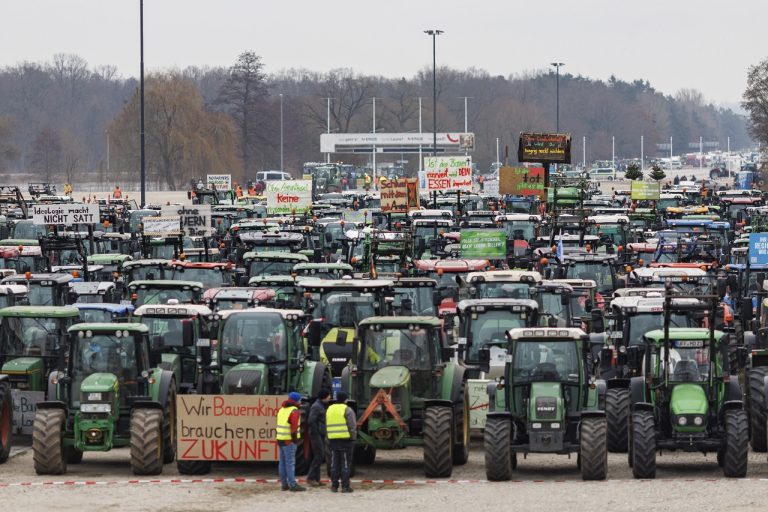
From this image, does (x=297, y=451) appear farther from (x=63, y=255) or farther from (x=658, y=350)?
(x=63, y=255)

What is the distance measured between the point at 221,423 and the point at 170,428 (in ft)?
3.73

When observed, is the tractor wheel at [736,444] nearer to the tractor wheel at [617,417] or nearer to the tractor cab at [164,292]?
the tractor wheel at [617,417]

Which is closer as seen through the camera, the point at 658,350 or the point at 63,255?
the point at 658,350

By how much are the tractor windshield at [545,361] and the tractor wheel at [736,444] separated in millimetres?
1896

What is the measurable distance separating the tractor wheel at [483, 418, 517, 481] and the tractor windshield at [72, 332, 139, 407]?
176 inches

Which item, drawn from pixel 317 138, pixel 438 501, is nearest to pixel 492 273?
pixel 438 501

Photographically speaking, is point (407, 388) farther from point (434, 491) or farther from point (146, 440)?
point (146, 440)

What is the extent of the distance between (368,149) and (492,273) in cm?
10753

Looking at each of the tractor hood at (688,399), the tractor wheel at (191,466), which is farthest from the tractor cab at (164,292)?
the tractor hood at (688,399)

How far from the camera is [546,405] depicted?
824 inches

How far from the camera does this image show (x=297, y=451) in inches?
868

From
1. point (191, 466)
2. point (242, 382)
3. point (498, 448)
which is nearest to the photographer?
point (498, 448)

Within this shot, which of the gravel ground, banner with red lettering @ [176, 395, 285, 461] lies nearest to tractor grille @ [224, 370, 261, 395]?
banner with red lettering @ [176, 395, 285, 461]

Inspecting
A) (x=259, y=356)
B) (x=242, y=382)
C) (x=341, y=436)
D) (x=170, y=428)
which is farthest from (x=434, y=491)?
(x=170, y=428)
